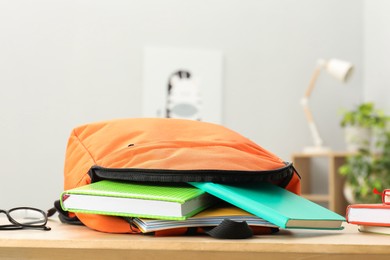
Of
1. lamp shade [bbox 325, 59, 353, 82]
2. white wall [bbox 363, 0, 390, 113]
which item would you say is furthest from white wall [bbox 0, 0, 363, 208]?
lamp shade [bbox 325, 59, 353, 82]

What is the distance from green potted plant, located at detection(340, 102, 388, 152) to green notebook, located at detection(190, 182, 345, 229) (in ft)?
8.27

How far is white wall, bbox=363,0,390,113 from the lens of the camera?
11.6 feet

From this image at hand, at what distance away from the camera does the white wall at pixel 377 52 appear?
3547 mm

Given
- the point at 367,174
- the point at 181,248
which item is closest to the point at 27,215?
the point at 181,248

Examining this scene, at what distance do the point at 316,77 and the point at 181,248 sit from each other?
315 cm

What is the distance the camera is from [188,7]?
12.5ft

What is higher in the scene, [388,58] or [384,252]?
[388,58]

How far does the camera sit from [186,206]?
2.63 ft

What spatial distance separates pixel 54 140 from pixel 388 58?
199 cm

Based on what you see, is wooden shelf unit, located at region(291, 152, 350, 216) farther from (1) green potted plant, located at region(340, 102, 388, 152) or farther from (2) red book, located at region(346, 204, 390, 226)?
(2) red book, located at region(346, 204, 390, 226)

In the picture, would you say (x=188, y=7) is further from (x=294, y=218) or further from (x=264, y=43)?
(x=294, y=218)

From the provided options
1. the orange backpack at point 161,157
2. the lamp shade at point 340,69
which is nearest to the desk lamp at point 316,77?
the lamp shade at point 340,69

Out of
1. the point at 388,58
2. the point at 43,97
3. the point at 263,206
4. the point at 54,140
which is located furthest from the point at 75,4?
the point at 263,206

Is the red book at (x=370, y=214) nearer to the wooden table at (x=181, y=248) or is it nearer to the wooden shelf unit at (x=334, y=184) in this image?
the wooden table at (x=181, y=248)
